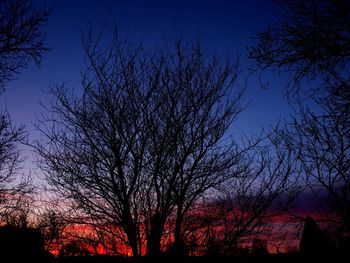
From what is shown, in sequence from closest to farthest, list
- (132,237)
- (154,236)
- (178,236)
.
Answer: (154,236), (132,237), (178,236)

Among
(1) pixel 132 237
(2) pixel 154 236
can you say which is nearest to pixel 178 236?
(2) pixel 154 236

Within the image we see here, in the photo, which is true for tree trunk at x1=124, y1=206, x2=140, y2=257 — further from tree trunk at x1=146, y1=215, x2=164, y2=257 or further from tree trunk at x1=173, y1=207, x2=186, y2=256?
tree trunk at x1=173, y1=207, x2=186, y2=256

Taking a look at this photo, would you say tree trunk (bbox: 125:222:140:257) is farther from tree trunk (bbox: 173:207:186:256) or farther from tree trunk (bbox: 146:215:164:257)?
tree trunk (bbox: 173:207:186:256)

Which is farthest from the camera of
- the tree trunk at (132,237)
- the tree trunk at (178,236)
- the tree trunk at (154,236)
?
the tree trunk at (132,237)

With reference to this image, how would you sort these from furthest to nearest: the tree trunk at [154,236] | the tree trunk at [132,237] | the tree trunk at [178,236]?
1. the tree trunk at [132,237]
2. the tree trunk at [178,236]
3. the tree trunk at [154,236]

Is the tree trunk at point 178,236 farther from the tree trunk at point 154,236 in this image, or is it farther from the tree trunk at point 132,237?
the tree trunk at point 132,237

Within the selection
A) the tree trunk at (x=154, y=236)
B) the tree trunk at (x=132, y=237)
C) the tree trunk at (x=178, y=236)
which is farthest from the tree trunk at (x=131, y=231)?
the tree trunk at (x=178, y=236)

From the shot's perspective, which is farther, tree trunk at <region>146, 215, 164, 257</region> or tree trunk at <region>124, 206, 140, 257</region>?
tree trunk at <region>124, 206, 140, 257</region>

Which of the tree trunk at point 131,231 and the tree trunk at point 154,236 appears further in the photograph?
the tree trunk at point 131,231

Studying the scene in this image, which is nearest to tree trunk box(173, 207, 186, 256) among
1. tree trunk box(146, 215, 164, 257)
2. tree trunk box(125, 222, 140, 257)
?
tree trunk box(146, 215, 164, 257)

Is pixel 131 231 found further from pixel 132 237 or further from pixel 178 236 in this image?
pixel 178 236

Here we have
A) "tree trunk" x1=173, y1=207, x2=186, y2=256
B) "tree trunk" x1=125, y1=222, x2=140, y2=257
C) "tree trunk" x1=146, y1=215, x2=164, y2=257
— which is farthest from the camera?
"tree trunk" x1=125, y1=222, x2=140, y2=257

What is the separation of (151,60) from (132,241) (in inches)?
176

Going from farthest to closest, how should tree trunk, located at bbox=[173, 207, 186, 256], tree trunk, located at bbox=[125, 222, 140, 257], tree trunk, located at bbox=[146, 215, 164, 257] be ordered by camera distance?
tree trunk, located at bbox=[125, 222, 140, 257]
tree trunk, located at bbox=[173, 207, 186, 256]
tree trunk, located at bbox=[146, 215, 164, 257]
